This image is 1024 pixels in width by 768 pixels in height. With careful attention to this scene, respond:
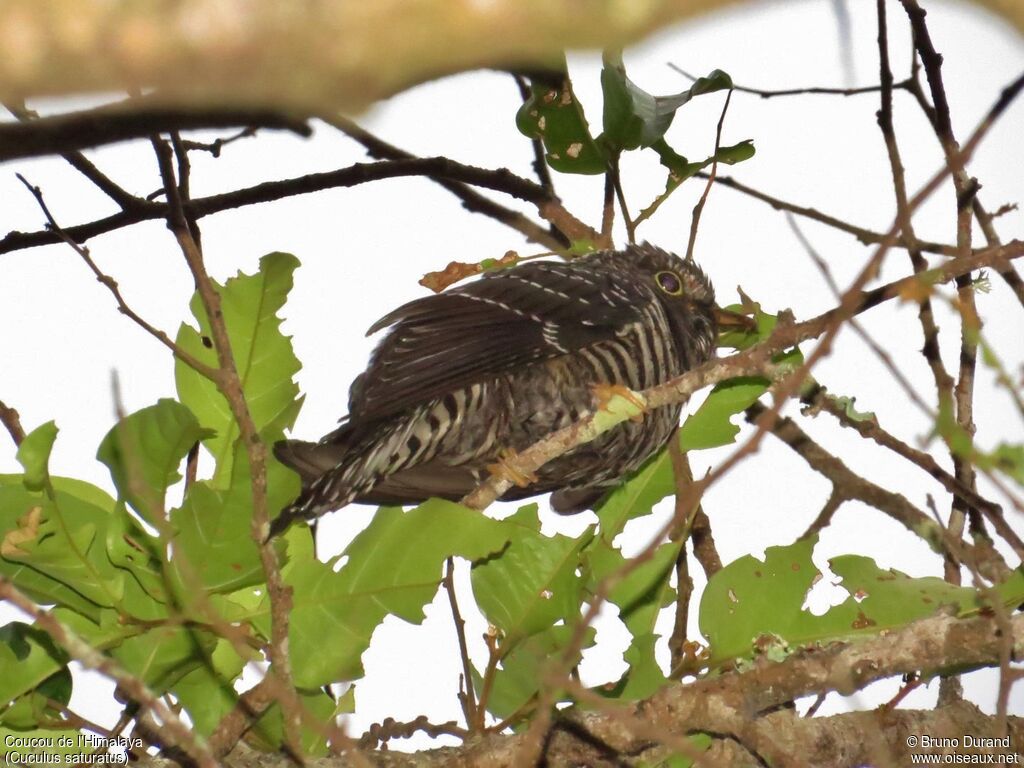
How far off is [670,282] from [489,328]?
4.84ft

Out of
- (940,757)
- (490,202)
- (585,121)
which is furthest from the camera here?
Result: (490,202)

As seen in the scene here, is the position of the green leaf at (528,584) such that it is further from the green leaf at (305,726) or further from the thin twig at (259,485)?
the thin twig at (259,485)

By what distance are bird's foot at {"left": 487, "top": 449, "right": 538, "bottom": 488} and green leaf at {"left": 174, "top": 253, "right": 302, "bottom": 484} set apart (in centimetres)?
103

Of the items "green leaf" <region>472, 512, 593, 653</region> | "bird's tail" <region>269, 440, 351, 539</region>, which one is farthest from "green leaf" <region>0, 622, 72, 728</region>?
"green leaf" <region>472, 512, 593, 653</region>

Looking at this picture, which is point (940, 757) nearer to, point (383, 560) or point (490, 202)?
point (383, 560)

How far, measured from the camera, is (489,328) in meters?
4.53

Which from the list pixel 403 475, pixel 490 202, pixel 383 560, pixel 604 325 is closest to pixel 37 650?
pixel 383 560

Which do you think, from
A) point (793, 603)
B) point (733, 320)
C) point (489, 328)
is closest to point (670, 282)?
A: point (733, 320)

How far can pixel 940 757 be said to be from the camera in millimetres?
3541

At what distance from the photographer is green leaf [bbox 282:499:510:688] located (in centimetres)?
331

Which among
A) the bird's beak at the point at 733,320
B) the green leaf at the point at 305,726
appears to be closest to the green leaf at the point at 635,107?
the bird's beak at the point at 733,320

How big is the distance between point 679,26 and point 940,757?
9.72 ft

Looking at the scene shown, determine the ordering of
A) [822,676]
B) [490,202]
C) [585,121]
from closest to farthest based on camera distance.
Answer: [822,676]
[585,121]
[490,202]

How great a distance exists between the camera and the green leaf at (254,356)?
3.69 meters
